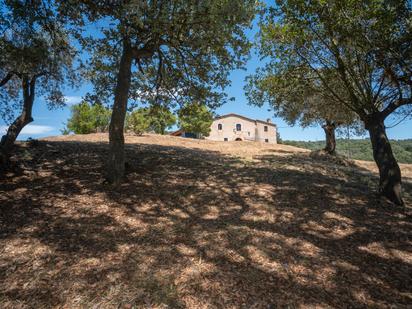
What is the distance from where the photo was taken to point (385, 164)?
9844 millimetres

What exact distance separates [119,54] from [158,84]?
2.19m

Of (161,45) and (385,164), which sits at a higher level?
(161,45)

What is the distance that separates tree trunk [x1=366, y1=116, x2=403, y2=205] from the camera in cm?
926

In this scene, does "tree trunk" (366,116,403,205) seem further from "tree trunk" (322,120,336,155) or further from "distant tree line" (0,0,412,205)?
"tree trunk" (322,120,336,155)

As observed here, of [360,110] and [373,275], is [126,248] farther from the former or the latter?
[360,110]

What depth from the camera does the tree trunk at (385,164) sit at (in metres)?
9.26

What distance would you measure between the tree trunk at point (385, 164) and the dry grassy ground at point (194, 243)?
0.61 meters

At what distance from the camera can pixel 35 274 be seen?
15.4 ft

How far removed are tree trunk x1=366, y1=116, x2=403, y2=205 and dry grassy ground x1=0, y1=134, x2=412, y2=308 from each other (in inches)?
23.9

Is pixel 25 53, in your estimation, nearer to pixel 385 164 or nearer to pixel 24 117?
pixel 24 117

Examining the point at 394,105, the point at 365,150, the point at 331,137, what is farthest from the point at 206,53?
the point at 365,150

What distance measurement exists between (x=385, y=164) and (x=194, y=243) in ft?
27.4

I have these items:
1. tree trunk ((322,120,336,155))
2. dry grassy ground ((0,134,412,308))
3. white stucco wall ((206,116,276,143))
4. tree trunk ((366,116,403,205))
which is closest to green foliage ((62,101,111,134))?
white stucco wall ((206,116,276,143))

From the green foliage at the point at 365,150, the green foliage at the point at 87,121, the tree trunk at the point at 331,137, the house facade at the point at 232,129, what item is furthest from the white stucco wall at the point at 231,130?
the tree trunk at the point at 331,137
